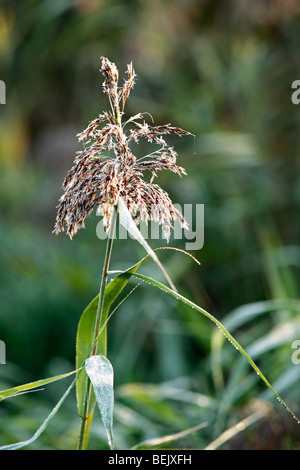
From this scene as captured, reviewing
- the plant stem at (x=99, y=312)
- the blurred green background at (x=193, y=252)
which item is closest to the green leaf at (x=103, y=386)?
the plant stem at (x=99, y=312)

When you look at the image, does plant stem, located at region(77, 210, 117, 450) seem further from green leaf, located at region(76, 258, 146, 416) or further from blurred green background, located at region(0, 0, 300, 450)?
blurred green background, located at region(0, 0, 300, 450)

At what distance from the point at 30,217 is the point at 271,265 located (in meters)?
1.54

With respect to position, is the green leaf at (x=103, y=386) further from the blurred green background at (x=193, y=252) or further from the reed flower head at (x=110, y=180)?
the blurred green background at (x=193, y=252)

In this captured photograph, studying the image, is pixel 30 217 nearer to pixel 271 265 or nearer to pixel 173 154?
pixel 271 265

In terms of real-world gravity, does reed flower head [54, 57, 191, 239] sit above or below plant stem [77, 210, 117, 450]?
above

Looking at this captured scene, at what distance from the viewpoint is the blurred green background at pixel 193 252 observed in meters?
1.03

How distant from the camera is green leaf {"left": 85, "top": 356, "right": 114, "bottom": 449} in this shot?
315mm

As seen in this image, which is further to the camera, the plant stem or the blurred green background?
the blurred green background

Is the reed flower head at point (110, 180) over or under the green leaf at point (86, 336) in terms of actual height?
over

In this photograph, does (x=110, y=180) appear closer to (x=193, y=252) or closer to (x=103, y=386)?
(x=103, y=386)

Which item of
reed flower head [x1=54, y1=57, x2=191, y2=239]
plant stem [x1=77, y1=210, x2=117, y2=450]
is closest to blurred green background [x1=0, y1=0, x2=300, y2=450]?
plant stem [x1=77, y1=210, x2=117, y2=450]

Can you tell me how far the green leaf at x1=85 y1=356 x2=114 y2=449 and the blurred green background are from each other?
500mm

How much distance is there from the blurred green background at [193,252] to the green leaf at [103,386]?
19.7 inches

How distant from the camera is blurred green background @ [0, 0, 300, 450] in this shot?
1.03m
